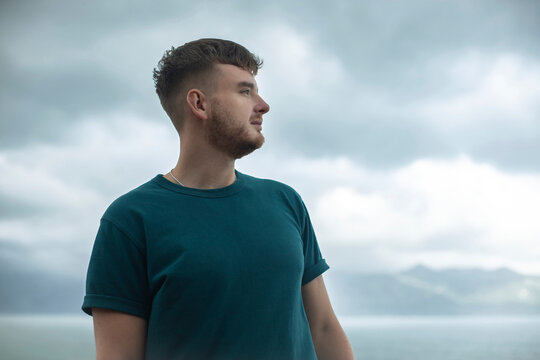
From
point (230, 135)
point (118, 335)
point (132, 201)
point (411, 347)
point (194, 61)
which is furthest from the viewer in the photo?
point (411, 347)

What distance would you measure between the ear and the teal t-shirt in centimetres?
29

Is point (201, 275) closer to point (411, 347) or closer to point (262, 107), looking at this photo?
point (262, 107)

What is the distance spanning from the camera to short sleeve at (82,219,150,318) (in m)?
1.52

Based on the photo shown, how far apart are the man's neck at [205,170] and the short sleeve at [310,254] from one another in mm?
333

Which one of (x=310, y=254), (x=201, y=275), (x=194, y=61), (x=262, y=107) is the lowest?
(x=201, y=275)

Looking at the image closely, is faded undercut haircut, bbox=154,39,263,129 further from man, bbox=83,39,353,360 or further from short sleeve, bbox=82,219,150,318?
short sleeve, bbox=82,219,150,318

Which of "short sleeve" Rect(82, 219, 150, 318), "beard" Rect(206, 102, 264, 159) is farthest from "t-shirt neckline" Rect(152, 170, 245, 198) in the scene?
"short sleeve" Rect(82, 219, 150, 318)

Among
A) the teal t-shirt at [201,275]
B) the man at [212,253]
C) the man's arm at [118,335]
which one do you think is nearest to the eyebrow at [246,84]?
the man at [212,253]

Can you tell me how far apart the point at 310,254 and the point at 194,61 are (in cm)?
86

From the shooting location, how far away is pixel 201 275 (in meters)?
1.51

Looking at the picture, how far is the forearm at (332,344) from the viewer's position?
174 cm

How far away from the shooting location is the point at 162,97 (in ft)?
6.64

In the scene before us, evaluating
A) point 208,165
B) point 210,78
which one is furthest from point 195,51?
point 208,165

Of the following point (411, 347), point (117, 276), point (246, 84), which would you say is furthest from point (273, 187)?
point (411, 347)
